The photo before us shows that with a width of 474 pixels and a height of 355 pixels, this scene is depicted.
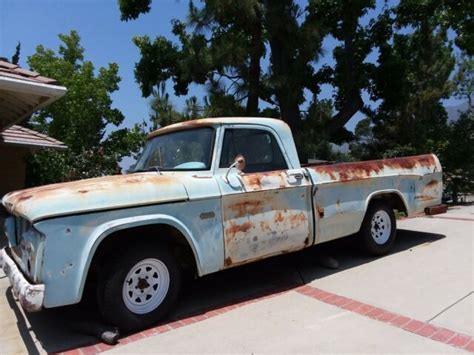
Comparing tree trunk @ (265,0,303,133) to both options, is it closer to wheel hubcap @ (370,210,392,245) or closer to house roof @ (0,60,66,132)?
house roof @ (0,60,66,132)

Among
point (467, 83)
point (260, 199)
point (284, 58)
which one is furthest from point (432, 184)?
point (467, 83)

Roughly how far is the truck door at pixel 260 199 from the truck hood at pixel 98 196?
614 mm

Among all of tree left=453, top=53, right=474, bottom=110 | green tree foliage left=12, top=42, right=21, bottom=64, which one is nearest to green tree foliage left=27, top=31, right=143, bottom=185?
green tree foliage left=12, top=42, right=21, bottom=64

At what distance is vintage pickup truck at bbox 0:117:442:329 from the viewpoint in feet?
11.2

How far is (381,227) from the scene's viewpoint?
6.14 metres

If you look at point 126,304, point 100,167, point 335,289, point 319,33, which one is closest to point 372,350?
point 335,289

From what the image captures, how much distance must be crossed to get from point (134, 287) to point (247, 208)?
142 centimetres

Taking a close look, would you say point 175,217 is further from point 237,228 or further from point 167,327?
point 167,327

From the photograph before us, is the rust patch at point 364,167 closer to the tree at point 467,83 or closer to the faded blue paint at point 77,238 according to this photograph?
the faded blue paint at point 77,238

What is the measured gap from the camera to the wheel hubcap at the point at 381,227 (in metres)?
6.05

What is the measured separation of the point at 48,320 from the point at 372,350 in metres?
3.16

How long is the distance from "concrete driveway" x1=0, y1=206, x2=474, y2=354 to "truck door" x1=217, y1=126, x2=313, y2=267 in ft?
1.95

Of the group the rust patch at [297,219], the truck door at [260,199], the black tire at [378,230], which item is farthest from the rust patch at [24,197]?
the black tire at [378,230]

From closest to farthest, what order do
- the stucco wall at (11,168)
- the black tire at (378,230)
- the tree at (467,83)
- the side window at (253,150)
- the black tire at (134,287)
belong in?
the black tire at (134,287) < the side window at (253,150) < the black tire at (378,230) < the stucco wall at (11,168) < the tree at (467,83)
